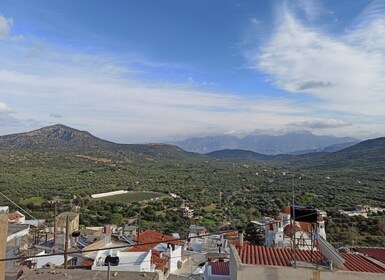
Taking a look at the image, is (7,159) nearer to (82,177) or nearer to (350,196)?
(82,177)

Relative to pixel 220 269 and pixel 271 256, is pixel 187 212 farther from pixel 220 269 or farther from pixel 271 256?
pixel 271 256

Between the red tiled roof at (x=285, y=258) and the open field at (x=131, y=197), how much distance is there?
49895 millimetres

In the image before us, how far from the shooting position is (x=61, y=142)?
12781 centimetres

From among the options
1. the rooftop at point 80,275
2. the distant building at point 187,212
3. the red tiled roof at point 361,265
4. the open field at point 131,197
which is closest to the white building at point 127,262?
the rooftop at point 80,275

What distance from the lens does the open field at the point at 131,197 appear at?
57.6 metres

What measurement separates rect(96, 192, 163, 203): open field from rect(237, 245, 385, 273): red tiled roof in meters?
49.9

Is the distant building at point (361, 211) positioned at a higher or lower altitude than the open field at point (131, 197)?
higher

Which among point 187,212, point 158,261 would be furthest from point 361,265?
point 187,212

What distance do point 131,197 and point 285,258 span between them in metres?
55.0

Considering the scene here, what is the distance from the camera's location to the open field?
5759 cm

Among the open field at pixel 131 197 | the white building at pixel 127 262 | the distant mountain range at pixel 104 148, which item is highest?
the distant mountain range at pixel 104 148

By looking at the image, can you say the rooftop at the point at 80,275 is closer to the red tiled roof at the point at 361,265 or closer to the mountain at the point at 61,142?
the red tiled roof at the point at 361,265

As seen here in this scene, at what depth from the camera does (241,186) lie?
78.1 m

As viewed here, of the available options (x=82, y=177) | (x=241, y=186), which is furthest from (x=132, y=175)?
(x=241, y=186)
